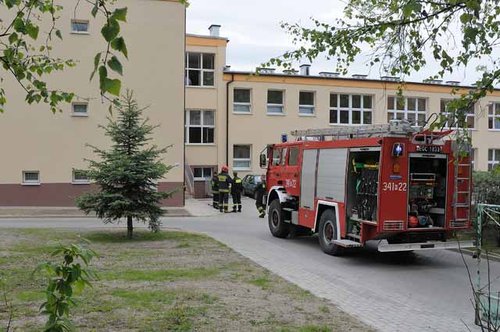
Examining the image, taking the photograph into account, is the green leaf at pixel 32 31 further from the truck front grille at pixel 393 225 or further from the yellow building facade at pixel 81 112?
the yellow building facade at pixel 81 112

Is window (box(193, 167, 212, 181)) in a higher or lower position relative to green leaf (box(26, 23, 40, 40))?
lower

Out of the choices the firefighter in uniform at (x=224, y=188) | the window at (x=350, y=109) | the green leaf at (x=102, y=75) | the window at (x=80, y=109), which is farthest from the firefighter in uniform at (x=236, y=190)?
the green leaf at (x=102, y=75)

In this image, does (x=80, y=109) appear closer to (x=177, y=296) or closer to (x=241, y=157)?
(x=241, y=157)

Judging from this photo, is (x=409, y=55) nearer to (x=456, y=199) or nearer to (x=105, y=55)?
(x=105, y=55)

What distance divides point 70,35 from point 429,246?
18.9 metres

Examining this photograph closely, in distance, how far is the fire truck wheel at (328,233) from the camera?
40.9 feet

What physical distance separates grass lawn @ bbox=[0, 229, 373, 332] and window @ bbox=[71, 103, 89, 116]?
1348 centimetres

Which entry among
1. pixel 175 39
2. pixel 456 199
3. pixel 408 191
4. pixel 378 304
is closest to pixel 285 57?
pixel 378 304

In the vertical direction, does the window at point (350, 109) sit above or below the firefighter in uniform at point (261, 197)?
above

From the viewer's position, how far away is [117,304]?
721cm

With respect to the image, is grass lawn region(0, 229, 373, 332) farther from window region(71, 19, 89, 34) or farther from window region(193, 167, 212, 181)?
window region(193, 167, 212, 181)

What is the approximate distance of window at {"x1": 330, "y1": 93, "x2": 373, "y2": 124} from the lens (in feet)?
126

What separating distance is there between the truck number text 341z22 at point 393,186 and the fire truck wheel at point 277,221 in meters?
4.58

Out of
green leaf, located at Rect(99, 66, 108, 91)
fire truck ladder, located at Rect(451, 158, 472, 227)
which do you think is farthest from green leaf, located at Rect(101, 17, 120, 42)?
fire truck ladder, located at Rect(451, 158, 472, 227)
